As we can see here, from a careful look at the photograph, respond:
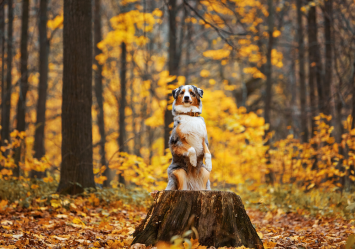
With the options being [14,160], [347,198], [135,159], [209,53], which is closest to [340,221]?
[347,198]

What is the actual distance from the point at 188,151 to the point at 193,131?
324 mm

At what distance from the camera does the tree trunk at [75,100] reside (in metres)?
7.31

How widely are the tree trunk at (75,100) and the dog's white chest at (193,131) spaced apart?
3263 mm

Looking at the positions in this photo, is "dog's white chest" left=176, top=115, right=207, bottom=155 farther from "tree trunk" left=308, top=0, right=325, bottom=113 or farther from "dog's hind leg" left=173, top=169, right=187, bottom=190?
"tree trunk" left=308, top=0, right=325, bottom=113

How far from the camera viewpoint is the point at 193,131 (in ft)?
15.8

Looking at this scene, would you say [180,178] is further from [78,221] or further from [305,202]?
[305,202]

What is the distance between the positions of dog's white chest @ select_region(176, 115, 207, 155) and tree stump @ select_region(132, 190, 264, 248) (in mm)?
927

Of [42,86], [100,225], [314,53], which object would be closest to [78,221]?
[100,225]

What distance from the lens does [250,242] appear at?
12.9 feet

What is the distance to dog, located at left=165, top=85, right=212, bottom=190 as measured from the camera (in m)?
4.70

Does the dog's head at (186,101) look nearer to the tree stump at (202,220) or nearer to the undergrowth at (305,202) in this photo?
the tree stump at (202,220)

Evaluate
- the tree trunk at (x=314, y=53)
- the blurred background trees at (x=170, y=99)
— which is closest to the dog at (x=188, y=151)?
the blurred background trees at (x=170, y=99)

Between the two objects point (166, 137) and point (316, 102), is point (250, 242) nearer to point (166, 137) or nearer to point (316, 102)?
point (166, 137)

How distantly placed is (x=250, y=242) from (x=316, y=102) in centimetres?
965
